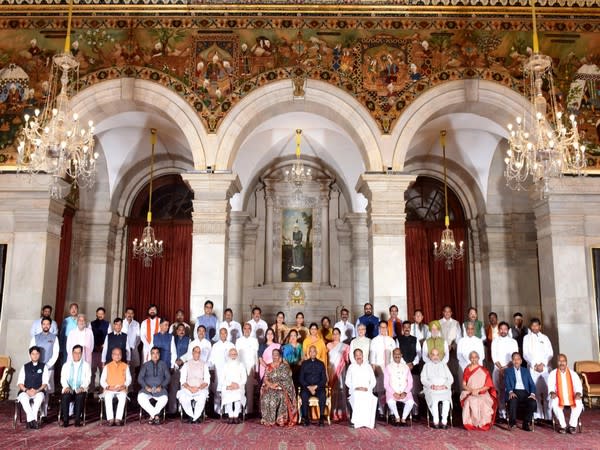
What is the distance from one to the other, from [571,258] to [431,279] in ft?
14.5

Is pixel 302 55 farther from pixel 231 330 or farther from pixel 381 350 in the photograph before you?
pixel 381 350

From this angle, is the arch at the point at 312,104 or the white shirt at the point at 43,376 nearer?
the white shirt at the point at 43,376

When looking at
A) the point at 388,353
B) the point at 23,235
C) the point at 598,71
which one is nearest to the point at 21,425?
the point at 23,235

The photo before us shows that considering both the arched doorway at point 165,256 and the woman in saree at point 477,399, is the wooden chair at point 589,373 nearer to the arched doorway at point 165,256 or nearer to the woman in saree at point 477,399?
the woman in saree at point 477,399

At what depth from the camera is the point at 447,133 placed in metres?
11.6

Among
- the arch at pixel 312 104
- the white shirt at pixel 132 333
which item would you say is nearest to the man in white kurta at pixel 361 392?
the arch at pixel 312 104

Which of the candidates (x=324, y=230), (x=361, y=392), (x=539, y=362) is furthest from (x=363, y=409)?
(x=324, y=230)

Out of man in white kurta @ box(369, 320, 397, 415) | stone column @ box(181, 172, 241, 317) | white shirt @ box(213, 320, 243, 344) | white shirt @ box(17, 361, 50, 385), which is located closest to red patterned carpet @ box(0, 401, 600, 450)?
white shirt @ box(17, 361, 50, 385)

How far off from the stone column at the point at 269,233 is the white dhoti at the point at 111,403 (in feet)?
21.2

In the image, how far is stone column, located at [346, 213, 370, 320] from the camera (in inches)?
507

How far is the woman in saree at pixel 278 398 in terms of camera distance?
6.99m

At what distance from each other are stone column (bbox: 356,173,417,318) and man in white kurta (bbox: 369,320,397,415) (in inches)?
30.4

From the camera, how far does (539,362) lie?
7656mm

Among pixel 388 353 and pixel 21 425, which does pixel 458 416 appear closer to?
pixel 388 353
